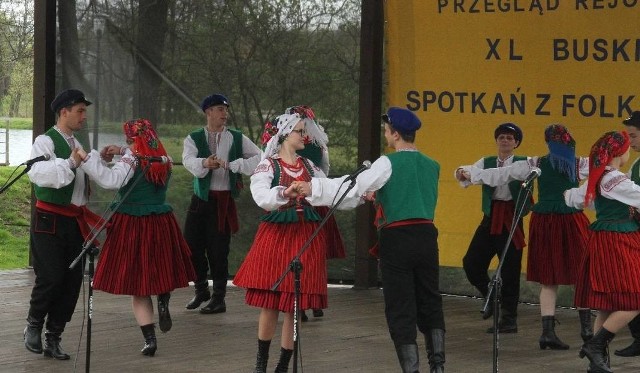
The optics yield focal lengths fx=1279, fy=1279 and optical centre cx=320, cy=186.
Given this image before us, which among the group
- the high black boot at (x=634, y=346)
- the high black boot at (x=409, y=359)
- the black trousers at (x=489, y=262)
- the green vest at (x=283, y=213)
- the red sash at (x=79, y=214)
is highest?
the green vest at (x=283, y=213)

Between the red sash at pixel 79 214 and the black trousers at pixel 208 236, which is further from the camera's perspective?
the black trousers at pixel 208 236

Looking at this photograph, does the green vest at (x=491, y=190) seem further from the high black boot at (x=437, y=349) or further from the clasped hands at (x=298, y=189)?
the clasped hands at (x=298, y=189)

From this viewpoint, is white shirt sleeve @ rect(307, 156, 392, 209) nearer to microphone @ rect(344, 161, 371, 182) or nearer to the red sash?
microphone @ rect(344, 161, 371, 182)

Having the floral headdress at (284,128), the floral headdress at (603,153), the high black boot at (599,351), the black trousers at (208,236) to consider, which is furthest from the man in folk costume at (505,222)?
the black trousers at (208,236)

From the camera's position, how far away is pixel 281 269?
625 cm

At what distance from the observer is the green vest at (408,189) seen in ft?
19.1

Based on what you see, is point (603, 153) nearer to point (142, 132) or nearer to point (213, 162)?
point (142, 132)

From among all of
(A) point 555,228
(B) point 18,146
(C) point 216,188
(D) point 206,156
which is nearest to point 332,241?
(C) point 216,188

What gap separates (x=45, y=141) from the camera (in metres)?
6.97

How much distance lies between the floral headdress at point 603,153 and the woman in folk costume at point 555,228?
2.81 ft

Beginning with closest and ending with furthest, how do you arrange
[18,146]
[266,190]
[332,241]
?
[266,190], [332,241], [18,146]

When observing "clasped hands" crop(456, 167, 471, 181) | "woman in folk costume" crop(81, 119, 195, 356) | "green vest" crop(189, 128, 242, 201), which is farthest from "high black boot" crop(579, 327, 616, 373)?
"green vest" crop(189, 128, 242, 201)

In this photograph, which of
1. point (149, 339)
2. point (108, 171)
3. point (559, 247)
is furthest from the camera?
point (559, 247)

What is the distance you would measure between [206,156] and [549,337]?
278 centimetres
